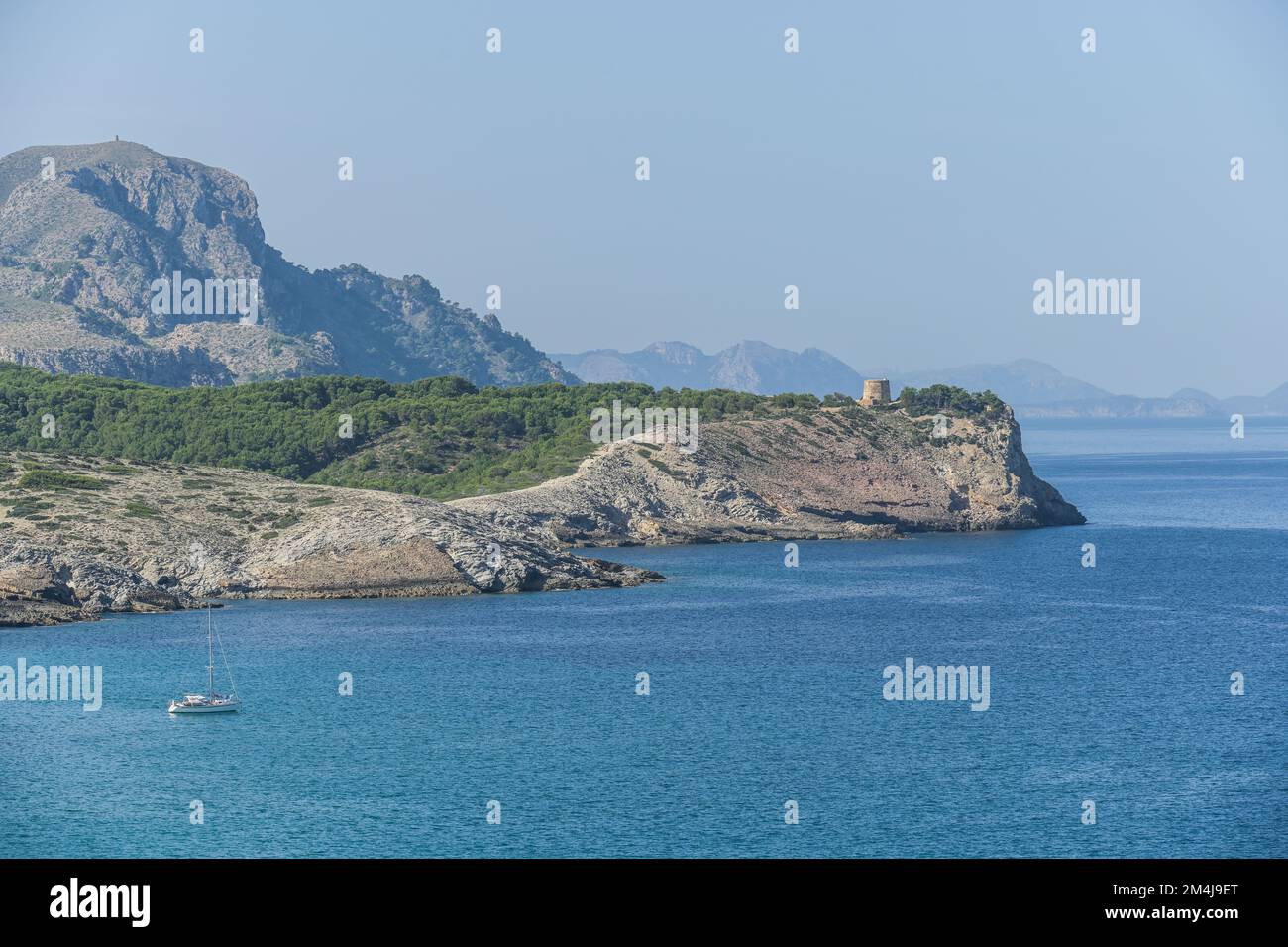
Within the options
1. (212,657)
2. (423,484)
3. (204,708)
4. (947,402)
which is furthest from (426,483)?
(204,708)

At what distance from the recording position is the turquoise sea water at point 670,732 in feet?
148

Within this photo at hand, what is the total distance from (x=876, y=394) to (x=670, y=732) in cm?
12546

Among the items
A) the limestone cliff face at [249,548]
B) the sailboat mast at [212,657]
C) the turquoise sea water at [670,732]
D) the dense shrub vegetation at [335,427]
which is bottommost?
the turquoise sea water at [670,732]

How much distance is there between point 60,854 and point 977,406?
133 metres

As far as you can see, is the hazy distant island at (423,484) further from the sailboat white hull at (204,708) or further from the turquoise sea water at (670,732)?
the sailboat white hull at (204,708)

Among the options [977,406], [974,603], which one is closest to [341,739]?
[974,603]

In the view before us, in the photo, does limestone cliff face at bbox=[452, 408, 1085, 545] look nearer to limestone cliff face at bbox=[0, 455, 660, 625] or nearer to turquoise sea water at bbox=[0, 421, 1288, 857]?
limestone cliff face at bbox=[0, 455, 660, 625]

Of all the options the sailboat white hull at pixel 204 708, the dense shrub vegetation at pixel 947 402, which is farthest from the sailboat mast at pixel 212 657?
the dense shrub vegetation at pixel 947 402

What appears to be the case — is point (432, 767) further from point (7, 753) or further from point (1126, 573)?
point (1126, 573)

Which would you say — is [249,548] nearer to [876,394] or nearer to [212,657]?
[212,657]

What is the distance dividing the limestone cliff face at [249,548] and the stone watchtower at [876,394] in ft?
251

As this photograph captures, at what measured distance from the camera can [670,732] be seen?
58406 millimetres

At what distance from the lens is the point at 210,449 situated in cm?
15688
